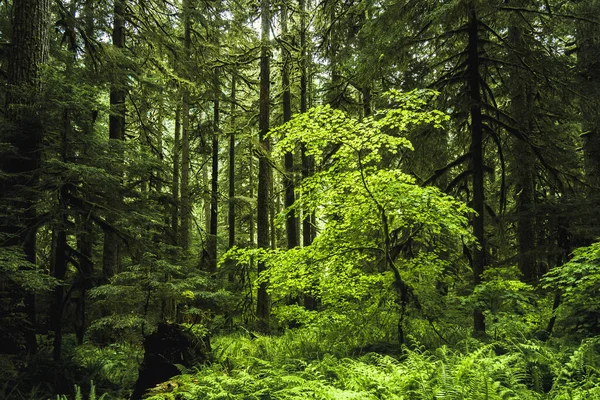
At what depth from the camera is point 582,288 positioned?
4.73m

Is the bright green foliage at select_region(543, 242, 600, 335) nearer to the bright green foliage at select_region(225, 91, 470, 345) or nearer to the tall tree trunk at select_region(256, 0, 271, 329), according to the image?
the bright green foliage at select_region(225, 91, 470, 345)

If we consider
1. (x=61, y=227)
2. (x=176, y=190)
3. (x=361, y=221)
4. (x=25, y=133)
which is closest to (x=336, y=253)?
(x=361, y=221)

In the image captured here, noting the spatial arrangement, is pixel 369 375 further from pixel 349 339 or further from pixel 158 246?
pixel 158 246

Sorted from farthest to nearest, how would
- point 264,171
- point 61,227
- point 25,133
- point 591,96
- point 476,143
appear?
point 264,171 < point 476,143 < point 591,96 < point 25,133 < point 61,227

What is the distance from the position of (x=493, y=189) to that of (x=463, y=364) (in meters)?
13.2

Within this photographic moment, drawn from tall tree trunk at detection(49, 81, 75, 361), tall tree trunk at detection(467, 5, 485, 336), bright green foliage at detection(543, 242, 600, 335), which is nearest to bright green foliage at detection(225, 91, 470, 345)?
tall tree trunk at detection(467, 5, 485, 336)

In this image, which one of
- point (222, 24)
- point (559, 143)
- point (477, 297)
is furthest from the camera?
point (222, 24)

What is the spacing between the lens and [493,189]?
15258 millimetres

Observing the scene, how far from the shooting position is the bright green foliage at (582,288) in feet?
15.8

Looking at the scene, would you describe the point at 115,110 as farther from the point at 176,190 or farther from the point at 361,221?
the point at 361,221

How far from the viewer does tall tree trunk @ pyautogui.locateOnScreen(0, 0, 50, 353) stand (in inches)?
212

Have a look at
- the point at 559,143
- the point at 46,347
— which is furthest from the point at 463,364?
the point at 559,143

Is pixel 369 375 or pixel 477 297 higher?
pixel 477 297

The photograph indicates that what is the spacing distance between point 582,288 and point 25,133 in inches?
320
